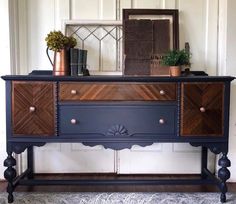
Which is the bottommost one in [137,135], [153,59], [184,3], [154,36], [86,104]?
[137,135]

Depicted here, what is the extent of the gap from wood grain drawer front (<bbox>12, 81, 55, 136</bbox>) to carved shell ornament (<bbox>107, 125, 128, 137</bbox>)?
0.41 meters

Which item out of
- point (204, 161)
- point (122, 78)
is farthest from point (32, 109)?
point (204, 161)

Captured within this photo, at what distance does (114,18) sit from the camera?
3.02 meters

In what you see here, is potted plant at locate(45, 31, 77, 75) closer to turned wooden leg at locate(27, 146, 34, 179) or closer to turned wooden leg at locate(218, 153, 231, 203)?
turned wooden leg at locate(27, 146, 34, 179)

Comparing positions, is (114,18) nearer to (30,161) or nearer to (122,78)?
(122,78)

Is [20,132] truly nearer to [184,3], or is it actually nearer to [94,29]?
[94,29]

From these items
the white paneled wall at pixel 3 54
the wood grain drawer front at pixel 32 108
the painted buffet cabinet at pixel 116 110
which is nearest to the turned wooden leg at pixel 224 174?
the painted buffet cabinet at pixel 116 110

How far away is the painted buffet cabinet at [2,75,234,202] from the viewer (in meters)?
2.46

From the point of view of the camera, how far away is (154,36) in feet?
9.66

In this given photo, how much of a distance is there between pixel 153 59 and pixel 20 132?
1.24 m

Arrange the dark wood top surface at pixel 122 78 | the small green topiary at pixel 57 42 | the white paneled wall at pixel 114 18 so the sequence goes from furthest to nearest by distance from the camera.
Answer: the white paneled wall at pixel 114 18 < the small green topiary at pixel 57 42 < the dark wood top surface at pixel 122 78

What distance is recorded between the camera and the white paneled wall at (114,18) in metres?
3.01

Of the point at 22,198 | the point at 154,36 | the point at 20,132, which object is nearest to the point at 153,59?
the point at 154,36

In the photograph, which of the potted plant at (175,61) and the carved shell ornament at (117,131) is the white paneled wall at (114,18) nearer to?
the potted plant at (175,61)
